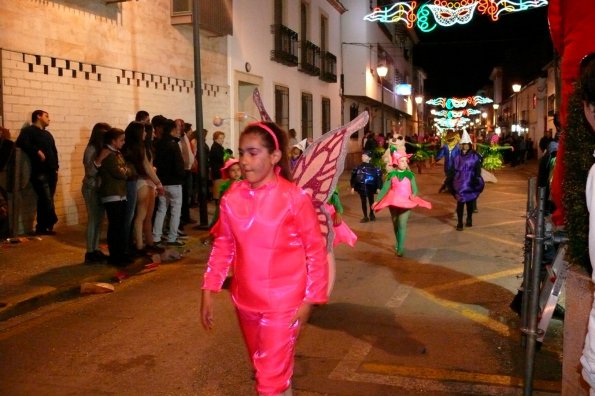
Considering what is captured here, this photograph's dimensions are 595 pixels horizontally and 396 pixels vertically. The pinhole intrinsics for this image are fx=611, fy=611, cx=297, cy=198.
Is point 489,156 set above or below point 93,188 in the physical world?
A: above

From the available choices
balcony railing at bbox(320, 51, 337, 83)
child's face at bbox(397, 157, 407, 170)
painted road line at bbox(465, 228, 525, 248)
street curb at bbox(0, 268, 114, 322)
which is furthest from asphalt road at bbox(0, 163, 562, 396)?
balcony railing at bbox(320, 51, 337, 83)

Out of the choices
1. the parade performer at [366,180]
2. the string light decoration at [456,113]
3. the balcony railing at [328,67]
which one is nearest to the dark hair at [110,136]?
the parade performer at [366,180]

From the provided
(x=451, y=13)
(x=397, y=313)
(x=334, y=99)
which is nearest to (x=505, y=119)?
(x=334, y=99)

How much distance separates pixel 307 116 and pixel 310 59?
7.36 ft

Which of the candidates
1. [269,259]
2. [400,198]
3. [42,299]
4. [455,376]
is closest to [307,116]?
[400,198]

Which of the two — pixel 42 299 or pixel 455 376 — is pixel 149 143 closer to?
pixel 42 299

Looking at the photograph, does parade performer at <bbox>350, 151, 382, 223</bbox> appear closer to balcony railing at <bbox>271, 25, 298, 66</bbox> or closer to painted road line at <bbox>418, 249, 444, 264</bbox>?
painted road line at <bbox>418, 249, 444, 264</bbox>

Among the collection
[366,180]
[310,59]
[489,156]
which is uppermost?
[310,59]

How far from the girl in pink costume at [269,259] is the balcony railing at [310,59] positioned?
20.2 m

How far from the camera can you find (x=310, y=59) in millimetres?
24078

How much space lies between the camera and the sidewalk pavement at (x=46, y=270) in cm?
675

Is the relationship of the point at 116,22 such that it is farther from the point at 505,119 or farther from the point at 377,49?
the point at 505,119

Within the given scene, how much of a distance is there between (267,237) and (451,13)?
13.6 meters

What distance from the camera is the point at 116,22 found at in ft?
39.0
